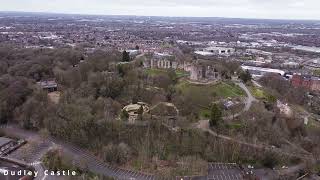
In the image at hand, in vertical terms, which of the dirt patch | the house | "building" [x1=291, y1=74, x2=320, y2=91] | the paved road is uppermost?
the house

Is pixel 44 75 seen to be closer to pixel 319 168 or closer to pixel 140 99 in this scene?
pixel 140 99

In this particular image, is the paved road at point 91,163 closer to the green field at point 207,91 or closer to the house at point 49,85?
the house at point 49,85

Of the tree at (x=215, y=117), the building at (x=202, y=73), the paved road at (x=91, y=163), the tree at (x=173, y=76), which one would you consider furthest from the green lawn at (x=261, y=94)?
the paved road at (x=91, y=163)

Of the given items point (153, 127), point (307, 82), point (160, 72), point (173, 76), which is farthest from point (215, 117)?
point (307, 82)

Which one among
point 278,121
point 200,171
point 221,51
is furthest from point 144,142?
point 221,51

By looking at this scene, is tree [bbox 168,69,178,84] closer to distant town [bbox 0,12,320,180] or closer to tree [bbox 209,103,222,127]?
distant town [bbox 0,12,320,180]

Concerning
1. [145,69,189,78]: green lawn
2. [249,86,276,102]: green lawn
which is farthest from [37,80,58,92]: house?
[249,86,276,102]: green lawn

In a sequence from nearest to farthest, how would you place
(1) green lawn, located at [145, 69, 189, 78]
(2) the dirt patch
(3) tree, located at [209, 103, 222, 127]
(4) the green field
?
(3) tree, located at [209, 103, 222, 127], (4) the green field, (2) the dirt patch, (1) green lawn, located at [145, 69, 189, 78]
